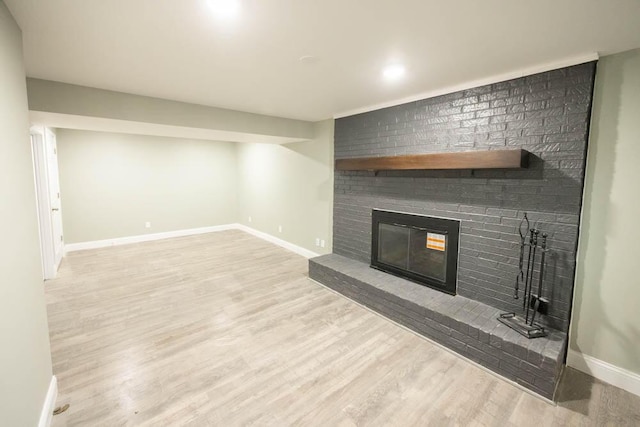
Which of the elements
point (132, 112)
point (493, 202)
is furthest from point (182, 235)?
point (493, 202)

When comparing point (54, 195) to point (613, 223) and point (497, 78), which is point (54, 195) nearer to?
point (497, 78)

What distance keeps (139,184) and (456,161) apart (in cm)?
605

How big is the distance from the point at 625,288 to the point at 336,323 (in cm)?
236

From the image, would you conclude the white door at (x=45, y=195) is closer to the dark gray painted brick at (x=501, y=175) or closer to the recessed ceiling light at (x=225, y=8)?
the recessed ceiling light at (x=225, y=8)

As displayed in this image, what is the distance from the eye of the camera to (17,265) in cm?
139

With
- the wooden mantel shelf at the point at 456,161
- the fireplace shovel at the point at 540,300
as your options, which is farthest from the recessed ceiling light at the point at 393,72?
the fireplace shovel at the point at 540,300

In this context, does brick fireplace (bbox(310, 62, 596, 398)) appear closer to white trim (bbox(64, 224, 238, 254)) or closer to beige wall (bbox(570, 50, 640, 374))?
beige wall (bbox(570, 50, 640, 374))

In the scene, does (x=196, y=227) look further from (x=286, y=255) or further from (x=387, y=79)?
(x=387, y=79)

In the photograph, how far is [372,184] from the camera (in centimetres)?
375

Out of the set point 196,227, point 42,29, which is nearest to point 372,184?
point 42,29

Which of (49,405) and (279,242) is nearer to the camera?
(49,405)

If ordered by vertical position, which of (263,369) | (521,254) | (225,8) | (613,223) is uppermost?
(225,8)

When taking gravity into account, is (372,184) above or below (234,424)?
above

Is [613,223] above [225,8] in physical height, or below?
below
